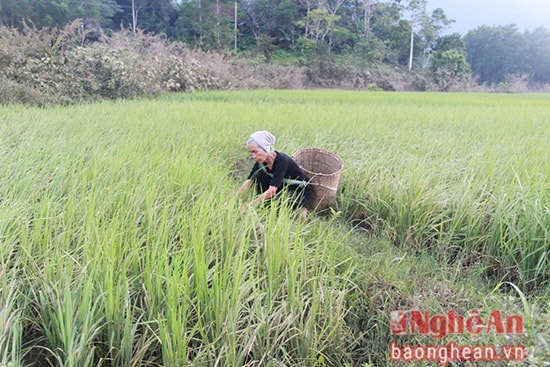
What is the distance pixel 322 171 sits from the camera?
323 centimetres

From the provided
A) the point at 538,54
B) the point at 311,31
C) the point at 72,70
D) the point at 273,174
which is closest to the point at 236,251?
the point at 273,174

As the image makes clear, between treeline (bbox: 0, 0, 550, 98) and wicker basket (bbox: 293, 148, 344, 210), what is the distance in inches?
702

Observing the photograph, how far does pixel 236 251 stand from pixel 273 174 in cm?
92

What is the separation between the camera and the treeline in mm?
21250

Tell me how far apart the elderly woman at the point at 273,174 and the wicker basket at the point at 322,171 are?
0.07 m

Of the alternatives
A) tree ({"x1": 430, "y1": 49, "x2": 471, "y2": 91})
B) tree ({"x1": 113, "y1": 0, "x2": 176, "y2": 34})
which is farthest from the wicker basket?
tree ({"x1": 113, "y1": 0, "x2": 176, "y2": 34})

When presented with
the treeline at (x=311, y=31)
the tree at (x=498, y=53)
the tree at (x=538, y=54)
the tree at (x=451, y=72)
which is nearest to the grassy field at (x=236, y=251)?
the treeline at (x=311, y=31)

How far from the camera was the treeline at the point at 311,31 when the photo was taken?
69.7 feet

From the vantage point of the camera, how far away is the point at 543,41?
1340 inches

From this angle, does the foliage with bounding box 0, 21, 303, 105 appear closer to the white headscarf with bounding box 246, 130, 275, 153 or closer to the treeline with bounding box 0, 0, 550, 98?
the white headscarf with bounding box 246, 130, 275, 153

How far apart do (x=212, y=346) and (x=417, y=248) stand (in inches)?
64.8

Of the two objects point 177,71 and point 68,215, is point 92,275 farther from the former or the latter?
point 177,71

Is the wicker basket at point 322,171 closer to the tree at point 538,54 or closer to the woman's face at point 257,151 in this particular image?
the woman's face at point 257,151

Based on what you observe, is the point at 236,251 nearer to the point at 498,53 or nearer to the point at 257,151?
the point at 257,151
